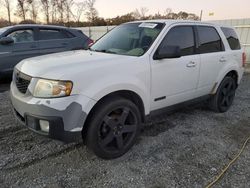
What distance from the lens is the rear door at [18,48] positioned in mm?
6039

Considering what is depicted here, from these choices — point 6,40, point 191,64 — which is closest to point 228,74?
point 191,64

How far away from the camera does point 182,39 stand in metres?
3.72

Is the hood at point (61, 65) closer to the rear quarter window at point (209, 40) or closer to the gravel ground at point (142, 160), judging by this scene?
the gravel ground at point (142, 160)

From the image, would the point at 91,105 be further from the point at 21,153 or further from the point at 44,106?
the point at 21,153

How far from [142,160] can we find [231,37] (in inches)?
134

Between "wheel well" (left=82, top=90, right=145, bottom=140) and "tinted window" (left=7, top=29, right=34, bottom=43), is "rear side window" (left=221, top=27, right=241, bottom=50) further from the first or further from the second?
"tinted window" (left=7, top=29, right=34, bottom=43)

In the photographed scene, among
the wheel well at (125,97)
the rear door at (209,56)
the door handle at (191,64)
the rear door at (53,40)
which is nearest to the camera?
the wheel well at (125,97)

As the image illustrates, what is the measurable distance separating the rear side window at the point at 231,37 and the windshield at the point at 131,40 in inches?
73.4

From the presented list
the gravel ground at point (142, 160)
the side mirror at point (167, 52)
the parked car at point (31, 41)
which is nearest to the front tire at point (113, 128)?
the gravel ground at point (142, 160)

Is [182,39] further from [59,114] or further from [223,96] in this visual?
[59,114]

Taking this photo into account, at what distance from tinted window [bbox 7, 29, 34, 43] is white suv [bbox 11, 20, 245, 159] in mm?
3459

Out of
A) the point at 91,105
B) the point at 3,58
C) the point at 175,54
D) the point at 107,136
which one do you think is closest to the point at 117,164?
the point at 107,136

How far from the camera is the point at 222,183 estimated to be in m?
2.59

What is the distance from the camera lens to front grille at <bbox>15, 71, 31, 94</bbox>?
271 cm
